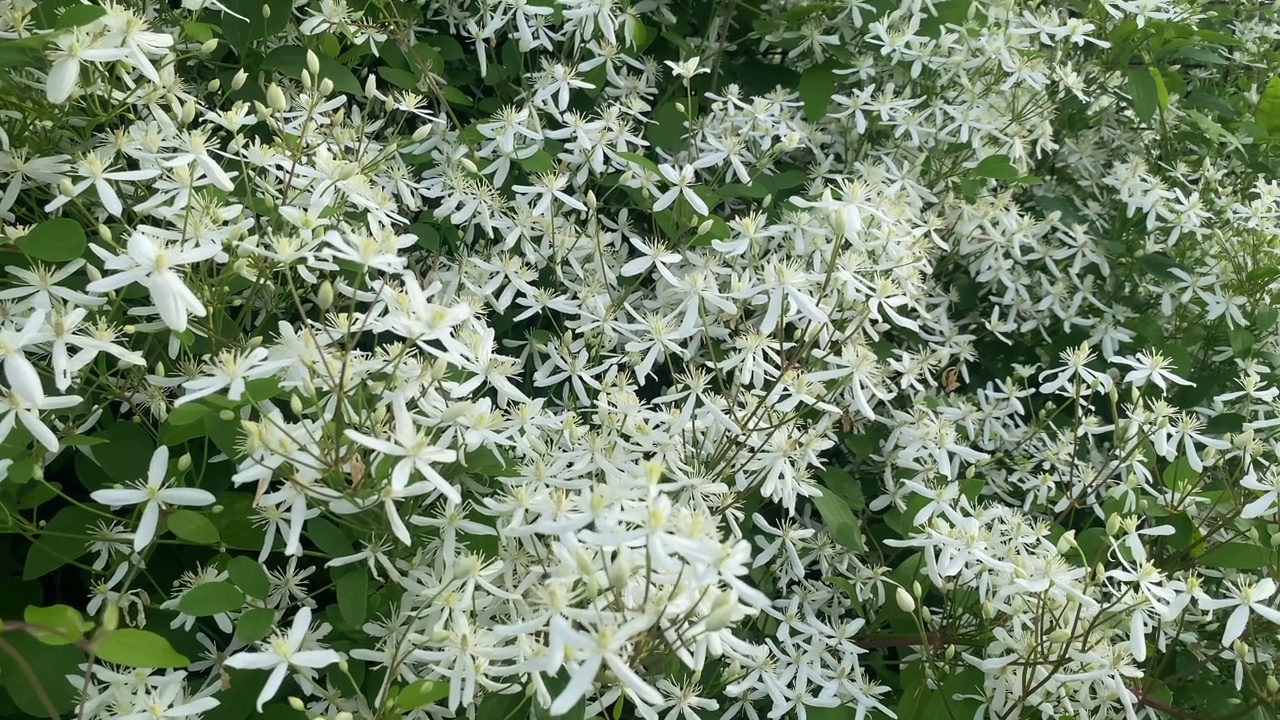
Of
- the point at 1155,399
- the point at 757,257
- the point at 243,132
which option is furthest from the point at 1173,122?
the point at 243,132

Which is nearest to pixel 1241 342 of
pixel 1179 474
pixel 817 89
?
pixel 1179 474

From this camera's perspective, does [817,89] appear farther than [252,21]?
Yes

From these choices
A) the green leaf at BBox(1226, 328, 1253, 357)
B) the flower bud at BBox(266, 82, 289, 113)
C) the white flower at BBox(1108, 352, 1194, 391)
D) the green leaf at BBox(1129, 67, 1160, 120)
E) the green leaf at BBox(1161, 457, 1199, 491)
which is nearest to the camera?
the flower bud at BBox(266, 82, 289, 113)

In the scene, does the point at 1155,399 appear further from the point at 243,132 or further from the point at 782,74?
the point at 243,132

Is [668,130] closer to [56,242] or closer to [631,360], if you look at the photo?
[631,360]

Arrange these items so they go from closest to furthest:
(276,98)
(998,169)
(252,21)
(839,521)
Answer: (276,98), (839,521), (252,21), (998,169)

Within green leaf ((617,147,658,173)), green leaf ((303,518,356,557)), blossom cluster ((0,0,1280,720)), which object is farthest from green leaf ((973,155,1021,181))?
green leaf ((303,518,356,557))

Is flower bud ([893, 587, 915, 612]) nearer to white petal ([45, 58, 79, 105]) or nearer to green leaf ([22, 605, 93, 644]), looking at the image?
green leaf ([22, 605, 93, 644])
